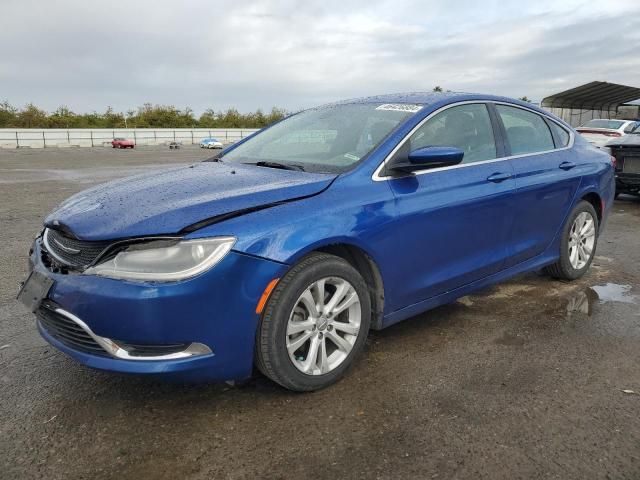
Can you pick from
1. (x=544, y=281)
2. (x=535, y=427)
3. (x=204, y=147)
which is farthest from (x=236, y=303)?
(x=204, y=147)

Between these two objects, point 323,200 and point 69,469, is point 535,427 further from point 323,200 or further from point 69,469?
point 69,469

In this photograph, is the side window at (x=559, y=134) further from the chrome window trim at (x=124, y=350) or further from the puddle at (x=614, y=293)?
the chrome window trim at (x=124, y=350)

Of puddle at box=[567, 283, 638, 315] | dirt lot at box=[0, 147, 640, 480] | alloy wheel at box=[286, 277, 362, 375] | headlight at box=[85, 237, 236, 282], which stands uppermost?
headlight at box=[85, 237, 236, 282]

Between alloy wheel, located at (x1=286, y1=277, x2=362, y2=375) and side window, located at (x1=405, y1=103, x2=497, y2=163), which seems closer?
alloy wheel, located at (x1=286, y1=277, x2=362, y2=375)

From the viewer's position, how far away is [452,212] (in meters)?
3.40

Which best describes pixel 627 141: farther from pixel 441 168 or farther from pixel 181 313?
pixel 181 313

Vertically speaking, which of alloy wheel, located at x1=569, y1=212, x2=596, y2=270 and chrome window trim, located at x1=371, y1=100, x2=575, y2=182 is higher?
chrome window trim, located at x1=371, y1=100, x2=575, y2=182

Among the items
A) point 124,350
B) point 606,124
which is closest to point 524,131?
point 124,350

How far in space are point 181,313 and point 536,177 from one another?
2.92 metres

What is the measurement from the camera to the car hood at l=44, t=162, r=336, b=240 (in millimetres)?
2504

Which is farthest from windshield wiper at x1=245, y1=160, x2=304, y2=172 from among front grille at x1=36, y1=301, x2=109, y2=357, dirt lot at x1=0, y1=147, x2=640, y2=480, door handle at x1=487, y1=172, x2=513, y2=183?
front grille at x1=36, y1=301, x2=109, y2=357

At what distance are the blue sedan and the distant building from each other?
28172 millimetres

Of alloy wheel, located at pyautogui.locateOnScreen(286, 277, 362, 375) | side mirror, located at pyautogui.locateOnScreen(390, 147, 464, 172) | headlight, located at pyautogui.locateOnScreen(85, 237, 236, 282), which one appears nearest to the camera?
headlight, located at pyautogui.locateOnScreen(85, 237, 236, 282)

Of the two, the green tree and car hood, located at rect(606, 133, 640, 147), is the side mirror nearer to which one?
car hood, located at rect(606, 133, 640, 147)
